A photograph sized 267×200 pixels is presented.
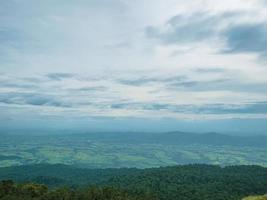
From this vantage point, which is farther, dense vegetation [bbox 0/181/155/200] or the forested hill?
the forested hill

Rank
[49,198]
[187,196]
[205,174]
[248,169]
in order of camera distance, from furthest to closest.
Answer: [248,169] < [205,174] < [187,196] < [49,198]

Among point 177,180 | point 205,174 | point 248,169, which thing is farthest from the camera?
point 248,169

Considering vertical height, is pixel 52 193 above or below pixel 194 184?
above

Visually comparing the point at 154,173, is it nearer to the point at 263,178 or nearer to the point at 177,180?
the point at 177,180

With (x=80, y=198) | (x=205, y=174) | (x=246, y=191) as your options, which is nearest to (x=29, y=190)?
(x=80, y=198)

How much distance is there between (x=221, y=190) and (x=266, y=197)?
52.0m

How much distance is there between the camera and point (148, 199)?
11125 cm

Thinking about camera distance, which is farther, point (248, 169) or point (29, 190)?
point (248, 169)

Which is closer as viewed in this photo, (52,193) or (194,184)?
(52,193)

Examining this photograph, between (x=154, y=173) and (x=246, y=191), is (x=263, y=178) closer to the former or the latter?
(x=246, y=191)

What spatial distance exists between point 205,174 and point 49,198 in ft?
304

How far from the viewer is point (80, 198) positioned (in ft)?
348

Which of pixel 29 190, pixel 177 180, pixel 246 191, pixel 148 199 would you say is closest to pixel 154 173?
pixel 177 180

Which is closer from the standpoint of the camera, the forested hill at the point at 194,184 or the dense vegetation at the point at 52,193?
the dense vegetation at the point at 52,193
